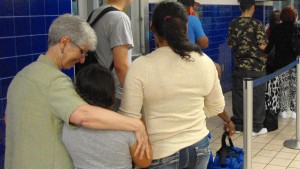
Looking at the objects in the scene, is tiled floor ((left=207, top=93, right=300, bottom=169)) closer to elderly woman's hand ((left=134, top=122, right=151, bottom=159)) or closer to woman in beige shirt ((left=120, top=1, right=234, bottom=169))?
woman in beige shirt ((left=120, top=1, right=234, bottom=169))

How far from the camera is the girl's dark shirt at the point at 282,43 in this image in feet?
19.8

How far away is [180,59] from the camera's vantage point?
82.0 inches

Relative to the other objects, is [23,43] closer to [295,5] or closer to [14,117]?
[14,117]

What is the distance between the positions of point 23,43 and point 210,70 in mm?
1672

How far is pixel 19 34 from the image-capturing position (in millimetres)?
3234

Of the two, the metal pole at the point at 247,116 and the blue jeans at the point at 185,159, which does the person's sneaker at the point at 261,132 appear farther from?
the blue jeans at the point at 185,159

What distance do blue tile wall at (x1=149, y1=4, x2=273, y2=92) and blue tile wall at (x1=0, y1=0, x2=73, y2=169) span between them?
3985 mm

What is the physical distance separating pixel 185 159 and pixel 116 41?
3.47ft

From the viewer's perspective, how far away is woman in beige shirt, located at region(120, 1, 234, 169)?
204 cm

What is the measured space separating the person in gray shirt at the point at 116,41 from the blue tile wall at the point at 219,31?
14.0 feet

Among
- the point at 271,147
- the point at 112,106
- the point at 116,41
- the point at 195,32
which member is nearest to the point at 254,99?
the point at 271,147

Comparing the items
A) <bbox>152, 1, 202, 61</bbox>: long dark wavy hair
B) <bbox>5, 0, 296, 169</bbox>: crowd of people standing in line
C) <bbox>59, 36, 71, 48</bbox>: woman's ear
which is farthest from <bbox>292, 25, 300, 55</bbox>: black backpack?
<bbox>59, 36, 71, 48</bbox>: woman's ear

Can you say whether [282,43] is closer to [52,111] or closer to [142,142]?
[142,142]

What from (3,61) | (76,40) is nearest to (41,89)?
(76,40)
